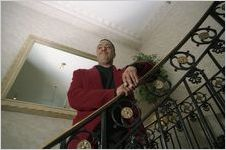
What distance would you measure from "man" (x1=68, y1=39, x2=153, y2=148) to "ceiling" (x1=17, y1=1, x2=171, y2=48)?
3.04m

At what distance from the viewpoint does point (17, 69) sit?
3568mm

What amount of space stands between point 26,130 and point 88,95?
1.90 m

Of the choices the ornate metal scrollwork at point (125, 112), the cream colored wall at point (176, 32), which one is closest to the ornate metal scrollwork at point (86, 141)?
the ornate metal scrollwork at point (125, 112)

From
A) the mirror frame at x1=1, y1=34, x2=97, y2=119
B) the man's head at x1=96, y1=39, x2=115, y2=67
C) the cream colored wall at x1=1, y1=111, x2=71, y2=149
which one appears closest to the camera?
the man's head at x1=96, y1=39, x2=115, y2=67

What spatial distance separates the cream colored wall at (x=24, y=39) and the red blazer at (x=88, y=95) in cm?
166

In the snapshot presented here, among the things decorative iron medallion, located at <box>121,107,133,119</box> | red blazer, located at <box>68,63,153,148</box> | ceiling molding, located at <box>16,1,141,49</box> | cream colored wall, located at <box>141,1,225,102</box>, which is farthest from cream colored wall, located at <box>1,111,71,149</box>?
ceiling molding, located at <box>16,1,141,49</box>

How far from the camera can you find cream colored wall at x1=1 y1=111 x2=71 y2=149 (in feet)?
9.59

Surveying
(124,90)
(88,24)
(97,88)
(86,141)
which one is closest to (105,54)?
(97,88)

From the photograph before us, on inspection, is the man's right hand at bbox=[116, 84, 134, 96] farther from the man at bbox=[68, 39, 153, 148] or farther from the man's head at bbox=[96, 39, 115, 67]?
the man's head at bbox=[96, 39, 115, 67]

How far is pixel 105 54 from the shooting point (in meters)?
2.32

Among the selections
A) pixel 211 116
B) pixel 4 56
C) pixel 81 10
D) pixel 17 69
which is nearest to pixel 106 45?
pixel 211 116

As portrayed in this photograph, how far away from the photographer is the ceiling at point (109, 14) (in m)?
4.80

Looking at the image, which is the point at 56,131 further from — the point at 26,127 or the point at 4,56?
the point at 4,56

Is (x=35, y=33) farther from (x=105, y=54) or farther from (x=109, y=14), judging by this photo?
(x=105, y=54)
